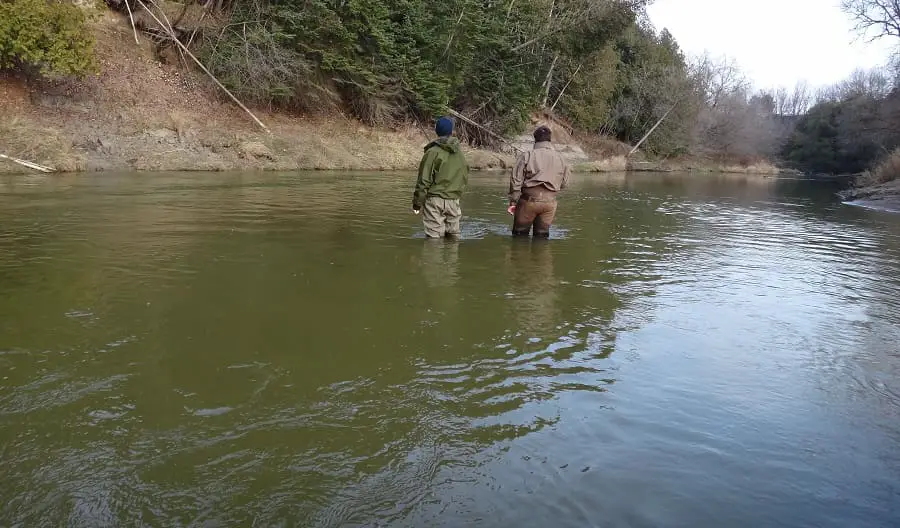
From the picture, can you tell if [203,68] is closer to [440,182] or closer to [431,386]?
[440,182]

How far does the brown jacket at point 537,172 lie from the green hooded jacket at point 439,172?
82 cm

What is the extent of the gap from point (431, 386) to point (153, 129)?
2283 cm

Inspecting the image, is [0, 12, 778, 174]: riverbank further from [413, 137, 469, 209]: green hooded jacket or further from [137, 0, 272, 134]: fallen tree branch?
[413, 137, 469, 209]: green hooded jacket

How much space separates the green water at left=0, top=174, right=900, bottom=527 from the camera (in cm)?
308

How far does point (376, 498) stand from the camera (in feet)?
9.99

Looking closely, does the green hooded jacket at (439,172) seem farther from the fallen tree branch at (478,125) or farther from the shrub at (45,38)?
the fallen tree branch at (478,125)

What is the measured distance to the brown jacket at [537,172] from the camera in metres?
10.2

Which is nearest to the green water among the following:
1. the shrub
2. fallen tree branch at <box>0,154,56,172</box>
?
fallen tree branch at <box>0,154,56,172</box>

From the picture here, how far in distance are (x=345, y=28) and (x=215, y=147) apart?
8765 mm

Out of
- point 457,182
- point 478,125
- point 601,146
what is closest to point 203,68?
point 478,125

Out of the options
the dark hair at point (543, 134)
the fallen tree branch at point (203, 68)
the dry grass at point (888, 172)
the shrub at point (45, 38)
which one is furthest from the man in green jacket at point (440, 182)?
the dry grass at point (888, 172)

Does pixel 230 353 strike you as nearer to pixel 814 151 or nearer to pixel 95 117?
pixel 95 117

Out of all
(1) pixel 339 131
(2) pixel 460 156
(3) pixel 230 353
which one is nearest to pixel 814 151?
(1) pixel 339 131

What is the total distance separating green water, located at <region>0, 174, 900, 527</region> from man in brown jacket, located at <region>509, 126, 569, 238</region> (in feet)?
4.61
